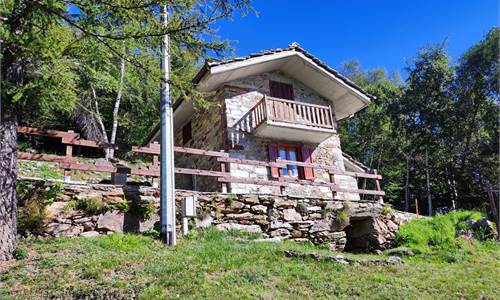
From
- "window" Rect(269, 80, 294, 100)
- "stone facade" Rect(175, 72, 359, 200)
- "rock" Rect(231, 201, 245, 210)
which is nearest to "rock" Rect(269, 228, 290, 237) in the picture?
"rock" Rect(231, 201, 245, 210)

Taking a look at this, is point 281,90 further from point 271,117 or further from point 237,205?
point 237,205

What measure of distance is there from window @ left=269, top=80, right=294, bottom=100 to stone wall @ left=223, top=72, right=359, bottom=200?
145 millimetres

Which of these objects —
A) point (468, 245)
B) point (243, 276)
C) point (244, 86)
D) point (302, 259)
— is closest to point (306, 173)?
point (244, 86)

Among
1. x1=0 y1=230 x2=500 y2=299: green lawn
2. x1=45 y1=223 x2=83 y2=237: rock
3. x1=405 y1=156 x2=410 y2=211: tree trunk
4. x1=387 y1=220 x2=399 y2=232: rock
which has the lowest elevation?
x1=0 y1=230 x2=500 y2=299: green lawn

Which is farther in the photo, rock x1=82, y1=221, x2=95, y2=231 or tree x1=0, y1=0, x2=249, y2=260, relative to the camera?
rock x1=82, y1=221, x2=95, y2=231

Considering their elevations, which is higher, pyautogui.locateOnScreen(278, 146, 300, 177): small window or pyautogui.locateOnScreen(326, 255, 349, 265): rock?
pyautogui.locateOnScreen(278, 146, 300, 177): small window

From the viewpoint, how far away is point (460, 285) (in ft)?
20.5

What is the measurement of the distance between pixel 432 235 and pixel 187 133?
9076 millimetres

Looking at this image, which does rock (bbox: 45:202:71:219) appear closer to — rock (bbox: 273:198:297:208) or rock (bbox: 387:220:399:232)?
rock (bbox: 273:198:297:208)

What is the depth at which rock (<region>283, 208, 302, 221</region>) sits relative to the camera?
9.37m

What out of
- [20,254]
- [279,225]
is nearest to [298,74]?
[279,225]

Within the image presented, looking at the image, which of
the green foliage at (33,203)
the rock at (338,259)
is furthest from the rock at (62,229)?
the rock at (338,259)

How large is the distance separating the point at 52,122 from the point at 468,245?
19.1 metres

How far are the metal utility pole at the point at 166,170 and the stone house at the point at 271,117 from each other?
12.3 ft
